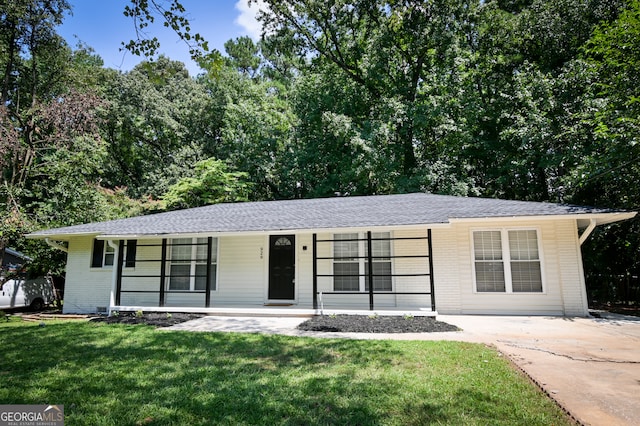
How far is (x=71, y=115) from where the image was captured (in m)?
14.2

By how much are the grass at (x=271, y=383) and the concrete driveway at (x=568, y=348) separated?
361mm

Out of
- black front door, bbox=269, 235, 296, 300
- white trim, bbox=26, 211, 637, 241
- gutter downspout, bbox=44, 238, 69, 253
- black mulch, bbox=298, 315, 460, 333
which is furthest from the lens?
gutter downspout, bbox=44, 238, 69, 253

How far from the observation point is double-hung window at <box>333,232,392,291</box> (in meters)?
A: 11.4

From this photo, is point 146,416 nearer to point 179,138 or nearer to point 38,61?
point 38,61

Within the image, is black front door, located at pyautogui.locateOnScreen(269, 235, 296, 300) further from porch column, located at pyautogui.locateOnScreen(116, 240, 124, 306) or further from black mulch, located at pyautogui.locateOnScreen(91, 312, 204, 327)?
porch column, located at pyautogui.locateOnScreen(116, 240, 124, 306)

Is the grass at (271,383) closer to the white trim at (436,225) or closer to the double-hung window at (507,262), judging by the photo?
the white trim at (436,225)

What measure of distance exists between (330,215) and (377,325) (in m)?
4.49

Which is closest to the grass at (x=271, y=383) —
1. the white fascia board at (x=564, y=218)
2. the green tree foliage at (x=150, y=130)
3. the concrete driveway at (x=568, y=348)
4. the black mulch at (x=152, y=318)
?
the concrete driveway at (x=568, y=348)

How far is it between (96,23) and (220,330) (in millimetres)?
6128

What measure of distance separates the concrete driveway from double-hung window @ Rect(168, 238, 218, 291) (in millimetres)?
2606

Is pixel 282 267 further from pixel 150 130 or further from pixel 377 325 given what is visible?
pixel 150 130

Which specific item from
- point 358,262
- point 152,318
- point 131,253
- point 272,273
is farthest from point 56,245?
point 358,262

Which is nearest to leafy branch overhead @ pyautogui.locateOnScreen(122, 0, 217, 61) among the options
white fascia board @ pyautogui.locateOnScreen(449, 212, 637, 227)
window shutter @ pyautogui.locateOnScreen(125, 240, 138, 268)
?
white fascia board @ pyautogui.locateOnScreen(449, 212, 637, 227)

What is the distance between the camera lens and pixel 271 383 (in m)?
4.46
